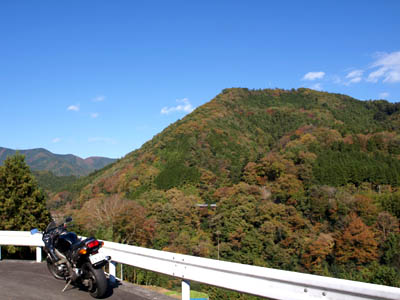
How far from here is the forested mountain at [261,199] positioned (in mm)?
56781

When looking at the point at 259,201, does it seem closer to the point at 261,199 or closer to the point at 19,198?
the point at 261,199

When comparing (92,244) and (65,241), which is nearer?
(92,244)

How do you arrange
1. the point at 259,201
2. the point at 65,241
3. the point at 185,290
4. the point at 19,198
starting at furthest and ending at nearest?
the point at 259,201, the point at 19,198, the point at 65,241, the point at 185,290

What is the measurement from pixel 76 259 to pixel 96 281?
1.77 feet

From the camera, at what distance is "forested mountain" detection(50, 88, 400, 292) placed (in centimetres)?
5678

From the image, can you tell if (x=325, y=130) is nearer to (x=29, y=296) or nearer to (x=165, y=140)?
(x=165, y=140)

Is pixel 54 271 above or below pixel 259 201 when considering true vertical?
above

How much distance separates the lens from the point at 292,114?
16075cm

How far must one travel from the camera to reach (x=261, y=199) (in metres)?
76.4

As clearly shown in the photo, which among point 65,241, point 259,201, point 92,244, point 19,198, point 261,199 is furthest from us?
point 261,199

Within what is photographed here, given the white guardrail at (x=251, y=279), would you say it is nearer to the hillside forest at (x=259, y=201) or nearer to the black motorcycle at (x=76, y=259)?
the black motorcycle at (x=76, y=259)

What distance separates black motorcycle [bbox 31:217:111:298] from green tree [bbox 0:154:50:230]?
1339cm

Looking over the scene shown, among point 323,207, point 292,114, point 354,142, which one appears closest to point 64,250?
point 323,207

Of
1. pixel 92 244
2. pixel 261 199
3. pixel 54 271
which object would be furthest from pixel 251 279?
pixel 261 199
